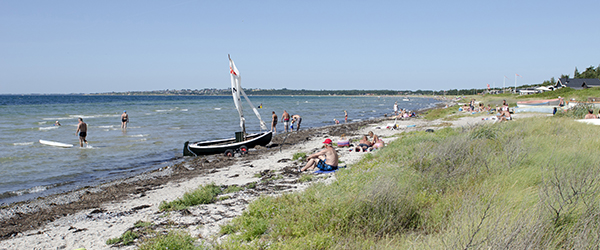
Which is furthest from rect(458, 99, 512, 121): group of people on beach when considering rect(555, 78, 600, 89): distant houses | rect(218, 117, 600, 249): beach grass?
rect(555, 78, 600, 89): distant houses

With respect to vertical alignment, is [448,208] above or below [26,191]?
above

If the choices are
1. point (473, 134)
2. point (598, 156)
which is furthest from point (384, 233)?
point (473, 134)

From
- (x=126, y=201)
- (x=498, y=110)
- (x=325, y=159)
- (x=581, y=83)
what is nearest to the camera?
(x=126, y=201)

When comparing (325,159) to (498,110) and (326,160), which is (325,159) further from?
(498,110)

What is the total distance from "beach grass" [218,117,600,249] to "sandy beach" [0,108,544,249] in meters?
1.45

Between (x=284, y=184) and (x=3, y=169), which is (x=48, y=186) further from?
(x=284, y=184)

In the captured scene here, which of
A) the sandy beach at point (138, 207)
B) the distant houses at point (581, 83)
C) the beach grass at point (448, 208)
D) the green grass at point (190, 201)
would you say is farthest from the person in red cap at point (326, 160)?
the distant houses at point (581, 83)

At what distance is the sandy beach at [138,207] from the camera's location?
654 cm

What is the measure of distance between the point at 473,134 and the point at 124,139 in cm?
2133

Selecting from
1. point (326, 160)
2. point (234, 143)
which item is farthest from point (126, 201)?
point (234, 143)

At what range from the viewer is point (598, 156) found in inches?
259

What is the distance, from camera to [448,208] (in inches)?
191

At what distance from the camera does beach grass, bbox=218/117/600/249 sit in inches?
142

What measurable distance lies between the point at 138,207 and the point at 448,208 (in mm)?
6858
